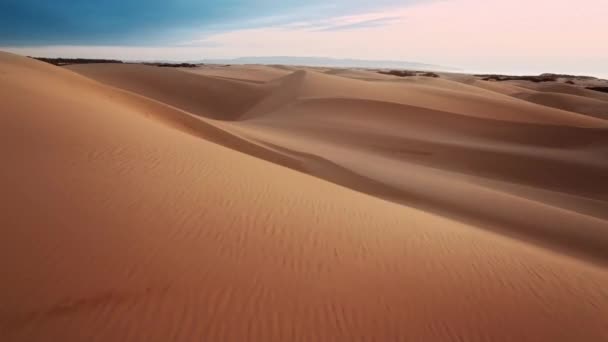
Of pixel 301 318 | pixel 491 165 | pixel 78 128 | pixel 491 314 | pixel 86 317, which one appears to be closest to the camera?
pixel 86 317

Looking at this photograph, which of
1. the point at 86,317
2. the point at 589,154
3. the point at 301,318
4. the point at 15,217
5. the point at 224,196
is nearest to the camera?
the point at 86,317

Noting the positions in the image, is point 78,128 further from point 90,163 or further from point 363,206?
point 363,206

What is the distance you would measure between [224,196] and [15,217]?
214cm

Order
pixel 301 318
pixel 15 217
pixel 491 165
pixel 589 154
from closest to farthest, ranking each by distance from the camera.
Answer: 1. pixel 301 318
2. pixel 15 217
3. pixel 491 165
4. pixel 589 154

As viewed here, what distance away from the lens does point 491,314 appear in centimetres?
331

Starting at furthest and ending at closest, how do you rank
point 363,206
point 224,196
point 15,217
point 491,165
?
point 491,165 < point 363,206 < point 224,196 < point 15,217

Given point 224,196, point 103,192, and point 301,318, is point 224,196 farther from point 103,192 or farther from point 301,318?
point 301,318

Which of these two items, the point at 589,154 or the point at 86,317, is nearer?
the point at 86,317

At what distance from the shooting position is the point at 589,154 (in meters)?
14.9

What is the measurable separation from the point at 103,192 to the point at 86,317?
2098 mm

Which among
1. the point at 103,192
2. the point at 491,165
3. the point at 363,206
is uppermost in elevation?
the point at 103,192

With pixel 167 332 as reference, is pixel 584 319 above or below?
below

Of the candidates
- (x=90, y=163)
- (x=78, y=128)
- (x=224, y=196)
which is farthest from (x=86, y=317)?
(x=78, y=128)

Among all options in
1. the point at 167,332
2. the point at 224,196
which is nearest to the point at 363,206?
the point at 224,196
